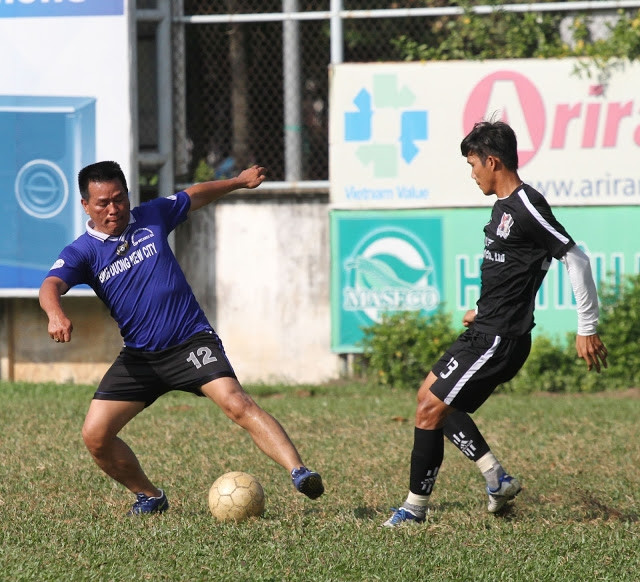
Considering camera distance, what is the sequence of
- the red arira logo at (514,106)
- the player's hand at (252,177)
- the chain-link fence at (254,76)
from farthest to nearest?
the chain-link fence at (254,76) → the red arira logo at (514,106) → the player's hand at (252,177)

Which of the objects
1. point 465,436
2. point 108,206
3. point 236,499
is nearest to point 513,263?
point 465,436

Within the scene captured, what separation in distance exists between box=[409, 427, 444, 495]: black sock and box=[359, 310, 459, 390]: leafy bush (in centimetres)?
559

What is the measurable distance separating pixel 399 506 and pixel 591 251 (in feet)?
19.1

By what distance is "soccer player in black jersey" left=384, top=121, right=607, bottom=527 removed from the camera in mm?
5844

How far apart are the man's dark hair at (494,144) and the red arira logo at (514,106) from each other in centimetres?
583

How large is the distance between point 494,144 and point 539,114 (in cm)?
604

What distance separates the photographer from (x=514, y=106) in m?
11.8

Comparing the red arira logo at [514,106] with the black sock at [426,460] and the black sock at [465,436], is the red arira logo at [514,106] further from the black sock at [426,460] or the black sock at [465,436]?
the black sock at [426,460]

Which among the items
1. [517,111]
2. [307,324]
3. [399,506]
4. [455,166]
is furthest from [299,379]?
[399,506]

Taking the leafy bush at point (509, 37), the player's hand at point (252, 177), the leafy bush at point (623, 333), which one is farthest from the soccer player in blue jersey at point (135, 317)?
the leafy bush at point (509, 37)

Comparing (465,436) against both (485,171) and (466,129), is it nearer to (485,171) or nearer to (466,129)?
(485,171)

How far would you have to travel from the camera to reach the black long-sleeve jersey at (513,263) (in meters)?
5.80

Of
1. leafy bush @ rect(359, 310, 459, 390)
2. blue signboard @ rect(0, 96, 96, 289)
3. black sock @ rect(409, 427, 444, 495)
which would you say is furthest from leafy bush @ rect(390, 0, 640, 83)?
black sock @ rect(409, 427, 444, 495)

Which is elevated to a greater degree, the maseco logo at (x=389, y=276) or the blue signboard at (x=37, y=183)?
the blue signboard at (x=37, y=183)
